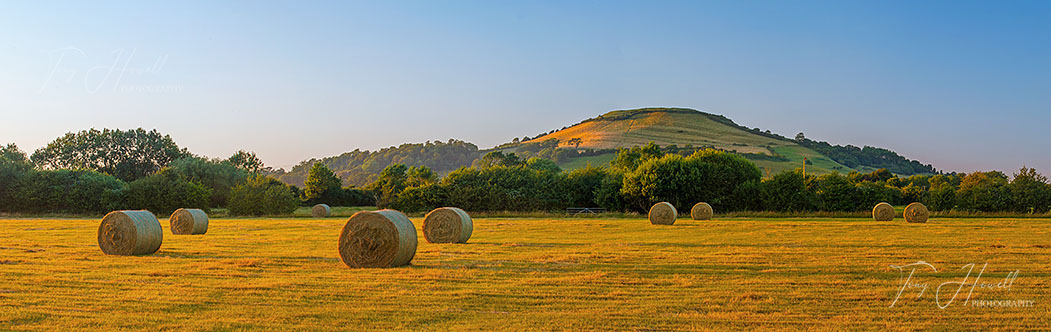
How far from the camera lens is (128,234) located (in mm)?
15961

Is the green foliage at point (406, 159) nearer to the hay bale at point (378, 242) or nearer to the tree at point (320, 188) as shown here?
the tree at point (320, 188)

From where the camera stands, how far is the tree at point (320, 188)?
222ft

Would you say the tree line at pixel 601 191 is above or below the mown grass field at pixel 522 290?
above

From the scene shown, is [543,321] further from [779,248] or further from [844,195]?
[844,195]

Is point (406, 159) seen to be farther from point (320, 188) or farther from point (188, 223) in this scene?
point (188, 223)

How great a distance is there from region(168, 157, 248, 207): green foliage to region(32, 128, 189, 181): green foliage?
64.2 ft

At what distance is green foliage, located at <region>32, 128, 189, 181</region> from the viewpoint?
8356cm

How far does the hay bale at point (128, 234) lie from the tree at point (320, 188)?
52019 mm

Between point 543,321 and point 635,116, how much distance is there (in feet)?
511

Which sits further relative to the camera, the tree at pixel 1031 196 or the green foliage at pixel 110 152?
the green foliage at pixel 110 152

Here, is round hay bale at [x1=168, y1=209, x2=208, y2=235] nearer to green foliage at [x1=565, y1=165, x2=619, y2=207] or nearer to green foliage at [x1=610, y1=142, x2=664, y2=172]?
green foliage at [x1=565, y1=165, x2=619, y2=207]

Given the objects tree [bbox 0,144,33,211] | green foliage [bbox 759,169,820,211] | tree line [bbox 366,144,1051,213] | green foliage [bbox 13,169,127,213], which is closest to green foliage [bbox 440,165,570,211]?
tree line [bbox 366,144,1051,213]

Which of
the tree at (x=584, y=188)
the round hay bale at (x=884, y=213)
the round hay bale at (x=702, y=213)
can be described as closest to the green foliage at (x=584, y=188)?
the tree at (x=584, y=188)

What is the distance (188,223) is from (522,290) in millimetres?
20140
